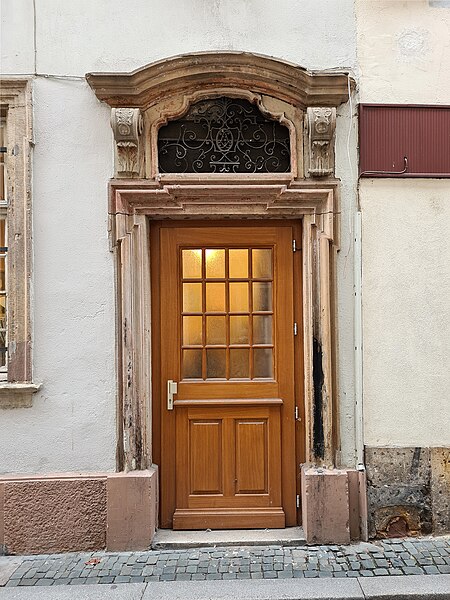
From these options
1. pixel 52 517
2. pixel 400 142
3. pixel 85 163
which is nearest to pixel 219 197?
pixel 85 163

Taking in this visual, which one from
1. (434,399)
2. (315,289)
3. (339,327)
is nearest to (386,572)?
(434,399)

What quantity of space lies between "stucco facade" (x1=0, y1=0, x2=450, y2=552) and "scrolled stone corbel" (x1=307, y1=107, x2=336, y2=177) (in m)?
0.14

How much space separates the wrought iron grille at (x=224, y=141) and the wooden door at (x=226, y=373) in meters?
0.53

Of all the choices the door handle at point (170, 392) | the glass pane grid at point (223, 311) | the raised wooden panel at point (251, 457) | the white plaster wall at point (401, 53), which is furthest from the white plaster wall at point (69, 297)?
the white plaster wall at point (401, 53)

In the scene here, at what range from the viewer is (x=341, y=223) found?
15.2 feet

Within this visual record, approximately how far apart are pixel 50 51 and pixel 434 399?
14.5 ft

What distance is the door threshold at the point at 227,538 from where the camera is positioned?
446 cm

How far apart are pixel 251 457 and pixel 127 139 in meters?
2.92

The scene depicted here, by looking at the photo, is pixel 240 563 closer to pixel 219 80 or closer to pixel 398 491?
pixel 398 491

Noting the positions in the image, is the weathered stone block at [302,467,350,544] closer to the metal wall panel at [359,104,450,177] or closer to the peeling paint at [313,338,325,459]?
the peeling paint at [313,338,325,459]

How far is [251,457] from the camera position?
187 inches

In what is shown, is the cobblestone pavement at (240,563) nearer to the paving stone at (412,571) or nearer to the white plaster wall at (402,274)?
the paving stone at (412,571)

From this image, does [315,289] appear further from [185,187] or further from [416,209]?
[185,187]

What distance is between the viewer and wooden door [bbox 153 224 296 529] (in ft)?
15.6
